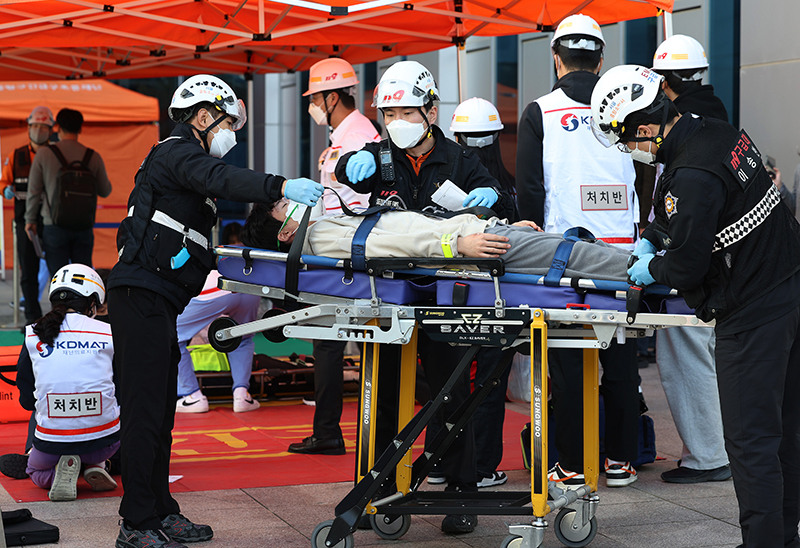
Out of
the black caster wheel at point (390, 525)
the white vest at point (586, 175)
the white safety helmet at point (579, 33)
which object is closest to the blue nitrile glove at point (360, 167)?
the white vest at point (586, 175)

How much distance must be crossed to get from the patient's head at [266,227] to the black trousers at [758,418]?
1.97 meters

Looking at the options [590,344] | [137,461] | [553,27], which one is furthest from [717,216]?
[553,27]

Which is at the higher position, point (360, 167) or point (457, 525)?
point (360, 167)

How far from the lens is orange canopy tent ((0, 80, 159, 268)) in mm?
13602

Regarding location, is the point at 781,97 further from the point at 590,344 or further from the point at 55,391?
the point at 55,391

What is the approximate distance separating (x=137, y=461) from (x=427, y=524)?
135 centimetres

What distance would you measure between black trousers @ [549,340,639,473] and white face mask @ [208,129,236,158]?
1.89m

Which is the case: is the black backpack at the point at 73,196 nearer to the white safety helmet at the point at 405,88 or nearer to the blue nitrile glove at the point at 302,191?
the white safety helmet at the point at 405,88

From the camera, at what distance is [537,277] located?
368cm

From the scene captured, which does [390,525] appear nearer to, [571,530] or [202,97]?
[571,530]

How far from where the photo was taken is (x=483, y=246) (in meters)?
3.75

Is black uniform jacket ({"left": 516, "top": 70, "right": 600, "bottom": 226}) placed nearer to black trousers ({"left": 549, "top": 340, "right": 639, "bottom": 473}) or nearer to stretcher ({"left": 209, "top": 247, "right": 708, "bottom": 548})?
black trousers ({"left": 549, "top": 340, "right": 639, "bottom": 473})

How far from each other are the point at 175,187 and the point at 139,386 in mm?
828

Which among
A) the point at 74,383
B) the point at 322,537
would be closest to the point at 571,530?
the point at 322,537
